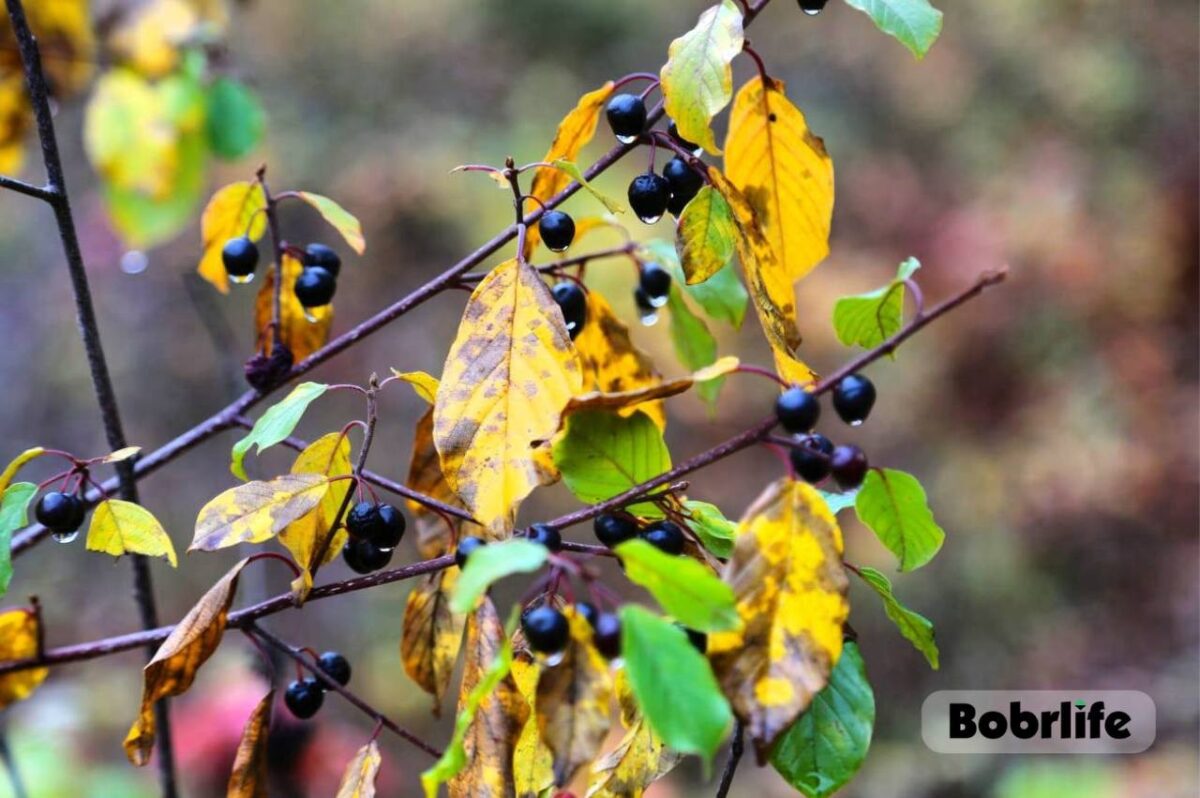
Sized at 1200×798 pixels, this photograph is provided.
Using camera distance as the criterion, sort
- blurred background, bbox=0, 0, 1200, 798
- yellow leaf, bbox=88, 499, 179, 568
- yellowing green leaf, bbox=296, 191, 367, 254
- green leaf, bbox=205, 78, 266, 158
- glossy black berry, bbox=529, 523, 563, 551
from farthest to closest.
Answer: blurred background, bbox=0, 0, 1200, 798 → green leaf, bbox=205, 78, 266, 158 → yellowing green leaf, bbox=296, 191, 367, 254 → yellow leaf, bbox=88, 499, 179, 568 → glossy black berry, bbox=529, 523, 563, 551

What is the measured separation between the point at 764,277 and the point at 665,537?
155 millimetres

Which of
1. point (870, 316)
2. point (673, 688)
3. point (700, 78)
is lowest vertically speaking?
point (673, 688)

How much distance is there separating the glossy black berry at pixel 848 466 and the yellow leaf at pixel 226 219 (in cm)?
51

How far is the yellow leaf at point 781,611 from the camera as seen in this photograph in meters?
0.41

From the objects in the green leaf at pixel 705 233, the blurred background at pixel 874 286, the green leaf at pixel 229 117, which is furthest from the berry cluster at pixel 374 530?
the blurred background at pixel 874 286

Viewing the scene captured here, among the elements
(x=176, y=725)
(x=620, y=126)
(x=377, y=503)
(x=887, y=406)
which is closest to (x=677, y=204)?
(x=620, y=126)

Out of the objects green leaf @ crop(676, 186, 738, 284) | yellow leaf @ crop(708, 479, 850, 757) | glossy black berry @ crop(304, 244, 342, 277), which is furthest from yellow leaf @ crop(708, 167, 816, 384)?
glossy black berry @ crop(304, 244, 342, 277)

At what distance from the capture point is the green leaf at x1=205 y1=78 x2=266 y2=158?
1.23 meters

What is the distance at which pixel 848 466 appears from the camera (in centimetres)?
44

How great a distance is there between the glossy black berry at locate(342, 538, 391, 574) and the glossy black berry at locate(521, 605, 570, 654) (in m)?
0.17

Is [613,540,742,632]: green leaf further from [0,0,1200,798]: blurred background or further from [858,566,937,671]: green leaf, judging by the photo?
[0,0,1200,798]: blurred background

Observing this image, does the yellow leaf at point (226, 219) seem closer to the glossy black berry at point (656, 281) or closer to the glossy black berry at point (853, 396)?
the glossy black berry at point (656, 281)

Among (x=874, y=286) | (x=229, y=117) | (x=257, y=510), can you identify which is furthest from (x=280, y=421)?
A: (x=874, y=286)

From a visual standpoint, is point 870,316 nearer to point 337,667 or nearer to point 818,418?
point 818,418
